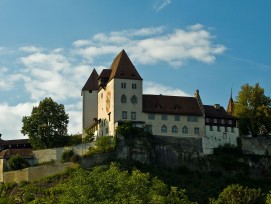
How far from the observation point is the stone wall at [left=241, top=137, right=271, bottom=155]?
117 meters

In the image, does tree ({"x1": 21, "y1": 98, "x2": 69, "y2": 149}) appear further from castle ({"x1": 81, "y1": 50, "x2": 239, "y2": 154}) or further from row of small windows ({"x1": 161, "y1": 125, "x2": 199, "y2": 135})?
row of small windows ({"x1": 161, "y1": 125, "x2": 199, "y2": 135})

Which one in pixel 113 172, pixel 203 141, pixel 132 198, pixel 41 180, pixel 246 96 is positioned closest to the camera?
pixel 132 198

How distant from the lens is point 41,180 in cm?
10619

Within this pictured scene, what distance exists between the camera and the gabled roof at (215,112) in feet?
383

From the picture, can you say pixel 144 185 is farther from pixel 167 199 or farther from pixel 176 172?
pixel 176 172

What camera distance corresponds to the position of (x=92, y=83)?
123250 mm

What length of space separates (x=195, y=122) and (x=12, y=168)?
27.1 m

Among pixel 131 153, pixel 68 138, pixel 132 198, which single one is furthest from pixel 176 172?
pixel 132 198

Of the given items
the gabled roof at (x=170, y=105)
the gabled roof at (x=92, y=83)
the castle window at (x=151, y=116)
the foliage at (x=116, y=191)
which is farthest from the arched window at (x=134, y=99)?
the foliage at (x=116, y=191)

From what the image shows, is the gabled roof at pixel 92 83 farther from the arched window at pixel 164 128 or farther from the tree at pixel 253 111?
the tree at pixel 253 111

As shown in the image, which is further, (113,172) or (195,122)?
(195,122)

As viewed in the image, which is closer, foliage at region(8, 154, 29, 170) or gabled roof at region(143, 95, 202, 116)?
foliage at region(8, 154, 29, 170)

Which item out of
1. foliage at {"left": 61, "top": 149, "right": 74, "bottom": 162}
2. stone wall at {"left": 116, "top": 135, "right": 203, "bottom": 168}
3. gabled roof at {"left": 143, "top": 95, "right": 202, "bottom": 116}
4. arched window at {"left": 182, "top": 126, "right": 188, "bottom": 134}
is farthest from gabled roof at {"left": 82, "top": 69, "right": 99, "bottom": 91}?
arched window at {"left": 182, "top": 126, "right": 188, "bottom": 134}

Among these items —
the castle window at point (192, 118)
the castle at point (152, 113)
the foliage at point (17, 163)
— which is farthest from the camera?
the castle window at point (192, 118)
